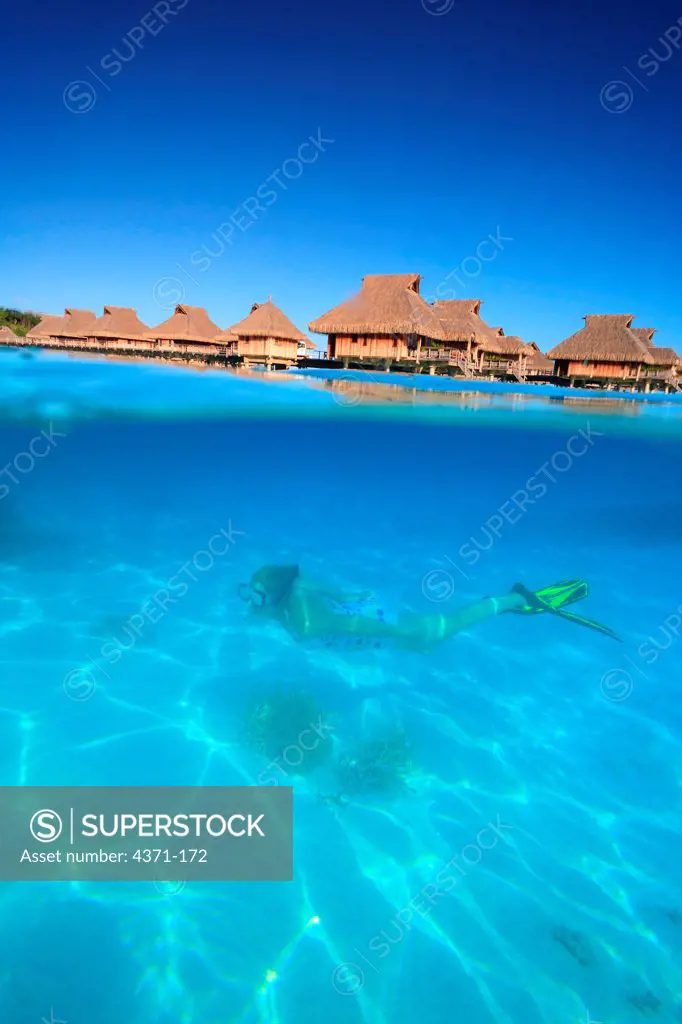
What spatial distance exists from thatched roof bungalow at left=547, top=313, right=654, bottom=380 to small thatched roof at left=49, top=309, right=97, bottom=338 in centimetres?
3157

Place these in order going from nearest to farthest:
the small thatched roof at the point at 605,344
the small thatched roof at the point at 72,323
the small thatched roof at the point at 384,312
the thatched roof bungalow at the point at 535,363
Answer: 1. the small thatched roof at the point at 384,312
2. the small thatched roof at the point at 605,344
3. the thatched roof bungalow at the point at 535,363
4. the small thatched roof at the point at 72,323

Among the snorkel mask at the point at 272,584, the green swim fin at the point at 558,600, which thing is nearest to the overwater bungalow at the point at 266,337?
the snorkel mask at the point at 272,584

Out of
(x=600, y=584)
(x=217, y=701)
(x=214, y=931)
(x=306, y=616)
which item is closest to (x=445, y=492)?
(x=600, y=584)

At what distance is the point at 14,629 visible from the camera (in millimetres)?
7875

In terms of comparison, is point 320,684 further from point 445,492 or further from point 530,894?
point 445,492

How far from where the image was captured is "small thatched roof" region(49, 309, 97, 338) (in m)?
37.5

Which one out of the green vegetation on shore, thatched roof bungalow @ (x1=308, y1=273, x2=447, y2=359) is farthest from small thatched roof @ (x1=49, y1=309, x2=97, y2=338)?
thatched roof bungalow @ (x1=308, y1=273, x2=447, y2=359)

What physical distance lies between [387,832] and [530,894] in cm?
123

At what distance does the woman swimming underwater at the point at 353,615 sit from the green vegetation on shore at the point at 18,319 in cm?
5416

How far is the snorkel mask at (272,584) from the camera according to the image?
8.32m

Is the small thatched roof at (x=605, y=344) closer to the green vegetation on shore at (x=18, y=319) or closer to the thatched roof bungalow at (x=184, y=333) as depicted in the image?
the thatched roof bungalow at (x=184, y=333)

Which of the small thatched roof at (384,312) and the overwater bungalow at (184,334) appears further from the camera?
the overwater bungalow at (184,334)

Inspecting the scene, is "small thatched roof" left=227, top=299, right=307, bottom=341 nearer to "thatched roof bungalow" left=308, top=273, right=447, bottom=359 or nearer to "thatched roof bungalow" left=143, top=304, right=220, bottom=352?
"thatched roof bungalow" left=308, top=273, right=447, bottom=359

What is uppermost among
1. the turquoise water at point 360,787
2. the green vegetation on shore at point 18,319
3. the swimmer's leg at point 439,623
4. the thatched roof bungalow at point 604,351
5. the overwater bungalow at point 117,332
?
the green vegetation on shore at point 18,319
